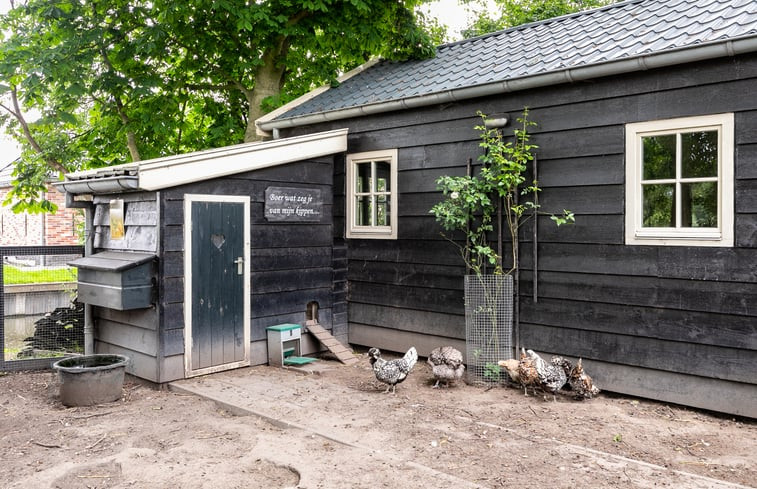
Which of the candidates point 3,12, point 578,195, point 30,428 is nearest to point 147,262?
point 30,428

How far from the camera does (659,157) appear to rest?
512 cm

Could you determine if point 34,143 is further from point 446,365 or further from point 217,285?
point 446,365

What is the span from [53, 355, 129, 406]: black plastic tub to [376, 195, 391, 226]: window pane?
352cm

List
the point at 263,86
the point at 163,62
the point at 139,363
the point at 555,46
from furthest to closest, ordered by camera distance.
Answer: the point at 163,62, the point at 263,86, the point at 555,46, the point at 139,363

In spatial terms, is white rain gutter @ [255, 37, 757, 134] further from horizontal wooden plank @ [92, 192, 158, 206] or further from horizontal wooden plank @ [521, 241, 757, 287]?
horizontal wooden plank @ [92, 192, 158, 206]

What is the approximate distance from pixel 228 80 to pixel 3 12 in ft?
13.1

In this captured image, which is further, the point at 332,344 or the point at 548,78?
the point at 332,344

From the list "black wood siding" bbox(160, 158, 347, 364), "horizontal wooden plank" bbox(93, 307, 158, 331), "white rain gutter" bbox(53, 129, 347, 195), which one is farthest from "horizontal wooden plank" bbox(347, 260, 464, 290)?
"horizontal wooden plank" bbox(93, 307, 158, 331)

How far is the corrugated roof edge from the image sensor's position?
4633 millimetres

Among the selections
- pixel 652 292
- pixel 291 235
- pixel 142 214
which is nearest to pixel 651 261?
pixel 652 292

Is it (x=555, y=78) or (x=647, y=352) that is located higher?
(x=555, y=78)

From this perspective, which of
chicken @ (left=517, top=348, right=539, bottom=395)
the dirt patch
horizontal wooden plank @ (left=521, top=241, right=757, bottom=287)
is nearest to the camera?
the dirt patch

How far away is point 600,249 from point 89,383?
4995mm

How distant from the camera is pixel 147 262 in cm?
563
